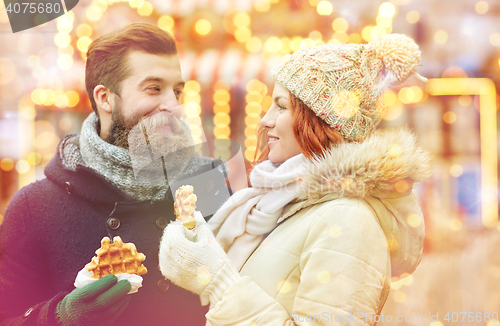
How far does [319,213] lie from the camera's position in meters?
1.04

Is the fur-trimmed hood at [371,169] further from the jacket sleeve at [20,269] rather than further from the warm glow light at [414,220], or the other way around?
the jacket sleeve at [20,269]

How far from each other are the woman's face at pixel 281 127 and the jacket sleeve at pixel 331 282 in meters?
0.31

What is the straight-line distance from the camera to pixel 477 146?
2.99m

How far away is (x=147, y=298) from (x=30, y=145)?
1891 millimetres

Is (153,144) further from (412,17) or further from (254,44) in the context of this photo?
(412,17)

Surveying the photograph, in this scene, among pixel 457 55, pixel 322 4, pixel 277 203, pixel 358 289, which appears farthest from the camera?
pixel 457 55

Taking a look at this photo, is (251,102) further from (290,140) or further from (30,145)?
(30,145)

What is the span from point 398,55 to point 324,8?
144cm

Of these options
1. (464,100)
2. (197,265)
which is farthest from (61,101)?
(464,100)

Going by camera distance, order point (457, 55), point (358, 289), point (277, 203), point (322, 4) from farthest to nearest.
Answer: point (457, 55) < point (322, 4) < point (277, 203) < point (358, 289)

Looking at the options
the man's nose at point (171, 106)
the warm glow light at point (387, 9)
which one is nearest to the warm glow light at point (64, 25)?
the man's nose at point (171, 106)

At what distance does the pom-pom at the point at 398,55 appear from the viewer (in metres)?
1.16

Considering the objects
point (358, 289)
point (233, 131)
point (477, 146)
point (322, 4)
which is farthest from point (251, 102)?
point (477, 146)

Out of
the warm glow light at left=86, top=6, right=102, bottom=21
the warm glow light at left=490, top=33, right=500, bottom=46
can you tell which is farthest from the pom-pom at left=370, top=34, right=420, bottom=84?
the warm glow light at left=490, top=33, right=500, bottom=46
